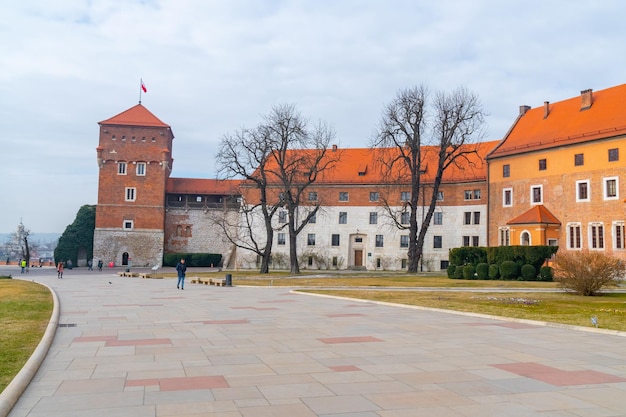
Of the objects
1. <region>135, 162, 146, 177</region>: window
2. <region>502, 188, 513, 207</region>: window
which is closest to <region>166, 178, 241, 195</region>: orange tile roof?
<region>135, 162, 146, 177</region>: window

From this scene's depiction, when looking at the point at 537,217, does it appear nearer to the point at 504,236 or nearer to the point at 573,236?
the point at 573,236

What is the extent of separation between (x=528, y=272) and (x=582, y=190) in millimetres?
11111

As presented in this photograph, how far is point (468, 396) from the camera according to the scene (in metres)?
7.06

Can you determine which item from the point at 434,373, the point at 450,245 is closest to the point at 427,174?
the point at 450,245

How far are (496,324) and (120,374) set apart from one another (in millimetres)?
10067

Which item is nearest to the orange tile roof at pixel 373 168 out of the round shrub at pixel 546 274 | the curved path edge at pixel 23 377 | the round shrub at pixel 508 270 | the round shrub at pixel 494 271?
the round shrub at pixel 494 271

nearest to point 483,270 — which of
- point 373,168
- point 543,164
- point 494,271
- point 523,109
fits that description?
point 494,271

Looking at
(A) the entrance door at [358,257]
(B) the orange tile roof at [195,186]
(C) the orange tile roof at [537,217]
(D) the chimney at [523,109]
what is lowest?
(A) the entrance door at [358,257]

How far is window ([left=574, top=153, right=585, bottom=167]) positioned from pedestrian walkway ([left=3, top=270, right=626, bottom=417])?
110 ft

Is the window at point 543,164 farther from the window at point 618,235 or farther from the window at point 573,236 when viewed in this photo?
the window at point 618,235

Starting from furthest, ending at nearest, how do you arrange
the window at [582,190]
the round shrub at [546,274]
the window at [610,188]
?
the window at [582,190] → the window at [610,188] → the round shrub at [546,274]

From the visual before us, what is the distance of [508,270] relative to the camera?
38.0 m

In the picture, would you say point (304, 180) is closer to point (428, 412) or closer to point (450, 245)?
point (450, 245)

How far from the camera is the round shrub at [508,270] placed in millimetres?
37844
